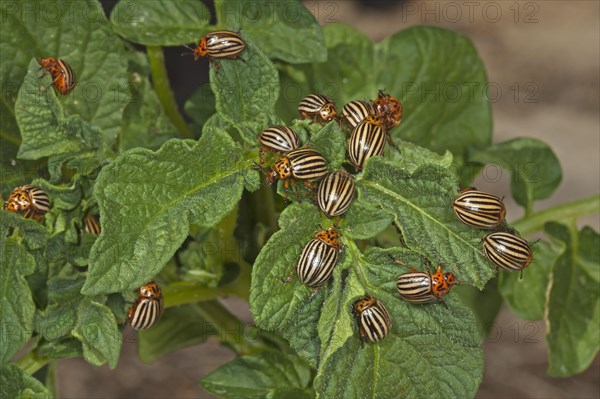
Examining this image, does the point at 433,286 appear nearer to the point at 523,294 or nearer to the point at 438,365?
the point at 438,365

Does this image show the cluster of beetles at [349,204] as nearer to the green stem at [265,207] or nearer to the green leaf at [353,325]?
the green leaf at [353,325]

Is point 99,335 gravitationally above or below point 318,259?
below

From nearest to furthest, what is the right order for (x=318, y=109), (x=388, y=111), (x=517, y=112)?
(x=318, y=109) < (x=388, y=111) < (x=517, y=112)

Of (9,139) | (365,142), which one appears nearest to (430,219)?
(365,142)

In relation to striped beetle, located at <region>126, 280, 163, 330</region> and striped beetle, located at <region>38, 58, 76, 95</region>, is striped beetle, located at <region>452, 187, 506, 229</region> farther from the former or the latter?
striped beetle, located at <region>38, 58, 76, 95</region>

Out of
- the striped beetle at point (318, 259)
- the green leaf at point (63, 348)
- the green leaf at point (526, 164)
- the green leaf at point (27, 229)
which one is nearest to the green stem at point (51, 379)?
the green leaf at point (63, 348)

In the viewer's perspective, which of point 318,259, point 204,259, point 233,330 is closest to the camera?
point 318,259

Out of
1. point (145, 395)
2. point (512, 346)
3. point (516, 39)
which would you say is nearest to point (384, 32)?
point (516, 39)

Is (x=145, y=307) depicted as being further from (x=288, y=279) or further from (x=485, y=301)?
(x=485, y=301)

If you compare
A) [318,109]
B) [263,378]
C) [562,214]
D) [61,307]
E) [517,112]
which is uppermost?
[318,109]
